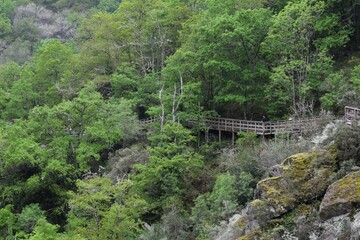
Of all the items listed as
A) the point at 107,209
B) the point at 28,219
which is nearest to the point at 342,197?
the point at 107,209

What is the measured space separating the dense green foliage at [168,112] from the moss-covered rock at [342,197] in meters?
7.13

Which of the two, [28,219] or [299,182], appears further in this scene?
[28,219]

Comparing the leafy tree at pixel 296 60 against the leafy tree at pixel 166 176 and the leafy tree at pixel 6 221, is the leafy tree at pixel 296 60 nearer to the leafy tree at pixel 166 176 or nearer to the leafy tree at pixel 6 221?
the leafy tree at pixel 166 176

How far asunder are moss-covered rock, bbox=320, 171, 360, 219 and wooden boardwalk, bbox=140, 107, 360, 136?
10084mm

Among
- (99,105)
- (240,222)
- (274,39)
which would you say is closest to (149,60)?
(99,105)

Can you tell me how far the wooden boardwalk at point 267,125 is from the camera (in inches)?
1114

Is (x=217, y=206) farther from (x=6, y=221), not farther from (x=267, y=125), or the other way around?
(x=6, y=221)

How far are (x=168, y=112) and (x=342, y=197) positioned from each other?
20.7m

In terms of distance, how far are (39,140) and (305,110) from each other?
59.5 ft

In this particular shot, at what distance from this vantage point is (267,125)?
31.9 m

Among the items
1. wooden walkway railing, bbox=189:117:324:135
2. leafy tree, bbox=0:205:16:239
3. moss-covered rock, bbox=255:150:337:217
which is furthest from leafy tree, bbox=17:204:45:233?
moss-covered rock, bbox=255:150:337:217

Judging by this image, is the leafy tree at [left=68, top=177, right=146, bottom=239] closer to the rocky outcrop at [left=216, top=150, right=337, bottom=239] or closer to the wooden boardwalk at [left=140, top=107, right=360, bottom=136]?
the rocky outcrop at [left=216, top=150, right=337, bottom=239]

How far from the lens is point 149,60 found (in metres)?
46.5

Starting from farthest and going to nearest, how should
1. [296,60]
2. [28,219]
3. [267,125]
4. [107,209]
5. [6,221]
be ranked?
[296,60] → [267,125] → [6,221] → [28,219] → [107,209]
